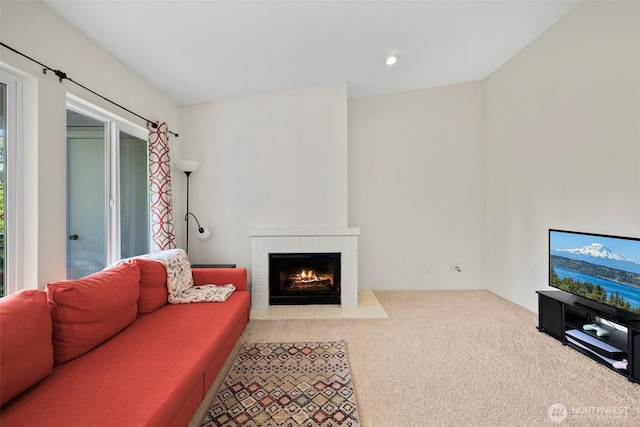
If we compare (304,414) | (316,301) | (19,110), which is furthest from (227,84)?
(304,414)

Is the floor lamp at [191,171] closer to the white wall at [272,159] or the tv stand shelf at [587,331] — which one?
the white wall at [272,159]

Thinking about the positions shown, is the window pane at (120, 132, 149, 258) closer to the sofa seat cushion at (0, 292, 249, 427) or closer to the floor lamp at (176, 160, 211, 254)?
the floor lamp at (176, 160, 211, 254)

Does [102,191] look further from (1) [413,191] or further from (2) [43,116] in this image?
(1) [413,191]

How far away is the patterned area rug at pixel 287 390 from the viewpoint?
168cm

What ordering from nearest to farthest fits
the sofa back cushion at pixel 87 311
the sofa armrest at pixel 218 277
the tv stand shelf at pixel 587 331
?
the sofa back cushion at pixel 87 311 < the tv stand shelf at pixel 587 331 < the sofa armrest at pixel 218 277

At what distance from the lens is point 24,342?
1259 millimetres

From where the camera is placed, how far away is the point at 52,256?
1.91 metres

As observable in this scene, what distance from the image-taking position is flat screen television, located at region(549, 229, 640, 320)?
2.16 metres

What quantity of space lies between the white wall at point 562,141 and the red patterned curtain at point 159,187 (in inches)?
162

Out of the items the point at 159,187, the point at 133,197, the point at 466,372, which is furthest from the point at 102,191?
the point at 466,372

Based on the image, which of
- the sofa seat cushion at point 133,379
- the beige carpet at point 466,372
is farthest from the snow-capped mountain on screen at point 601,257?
the sofa seat cushion at point 133,379

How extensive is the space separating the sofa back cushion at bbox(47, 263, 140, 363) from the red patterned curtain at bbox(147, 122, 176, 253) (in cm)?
115

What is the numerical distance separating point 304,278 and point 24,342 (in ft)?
9.08

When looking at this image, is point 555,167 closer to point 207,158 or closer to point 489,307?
point 489,307
